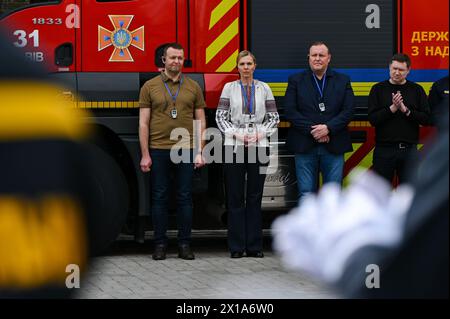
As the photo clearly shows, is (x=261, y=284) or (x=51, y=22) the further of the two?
(x=51, y=22)

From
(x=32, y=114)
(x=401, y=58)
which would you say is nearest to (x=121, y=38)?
(x=401, y=58)

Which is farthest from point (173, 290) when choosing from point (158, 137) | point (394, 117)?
point (394, 117)

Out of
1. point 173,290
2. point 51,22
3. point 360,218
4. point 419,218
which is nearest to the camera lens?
point 419,218

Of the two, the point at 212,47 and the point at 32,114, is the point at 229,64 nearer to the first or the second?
the point at 212,47

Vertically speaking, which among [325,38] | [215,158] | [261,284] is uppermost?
[325,38]

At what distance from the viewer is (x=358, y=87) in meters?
8.77

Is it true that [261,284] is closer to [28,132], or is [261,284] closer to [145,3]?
[145,3]

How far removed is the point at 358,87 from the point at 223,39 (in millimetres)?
1243

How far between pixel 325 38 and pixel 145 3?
1556 mm

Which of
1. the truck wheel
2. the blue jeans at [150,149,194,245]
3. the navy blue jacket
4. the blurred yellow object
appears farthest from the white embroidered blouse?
the blurred yellow object

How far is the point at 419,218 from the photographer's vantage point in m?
1.41

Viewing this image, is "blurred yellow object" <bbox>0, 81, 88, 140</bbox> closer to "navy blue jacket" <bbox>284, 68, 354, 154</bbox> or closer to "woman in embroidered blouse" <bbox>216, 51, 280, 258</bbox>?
"woman in embroidered blouse" <bbox>216, 51, 280, 258</bbox>

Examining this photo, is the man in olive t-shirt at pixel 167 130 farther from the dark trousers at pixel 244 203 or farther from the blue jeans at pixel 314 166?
the blue jeans at pixel 314 166

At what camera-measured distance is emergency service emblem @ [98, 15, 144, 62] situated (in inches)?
329
